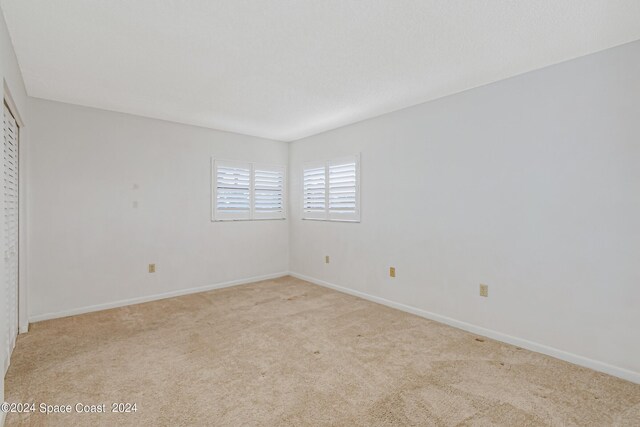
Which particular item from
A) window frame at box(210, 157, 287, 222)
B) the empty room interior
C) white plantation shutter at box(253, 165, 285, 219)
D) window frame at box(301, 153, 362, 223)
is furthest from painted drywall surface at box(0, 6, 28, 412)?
window frame at box(301, 153, 362, 223)

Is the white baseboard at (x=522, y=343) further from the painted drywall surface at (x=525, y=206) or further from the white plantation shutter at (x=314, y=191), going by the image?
the white plantation shutter at (x=314, y=191)

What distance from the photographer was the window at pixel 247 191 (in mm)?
4754

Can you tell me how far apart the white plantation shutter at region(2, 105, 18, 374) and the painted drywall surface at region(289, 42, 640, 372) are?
11.5 ft

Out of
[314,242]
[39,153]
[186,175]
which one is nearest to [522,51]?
[314,242]

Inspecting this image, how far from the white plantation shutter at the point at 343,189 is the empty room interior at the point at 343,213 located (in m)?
0.04

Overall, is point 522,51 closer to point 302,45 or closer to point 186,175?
point 302,45

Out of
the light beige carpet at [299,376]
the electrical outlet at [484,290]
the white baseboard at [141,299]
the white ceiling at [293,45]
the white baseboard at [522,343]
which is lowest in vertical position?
the light beige carpet at [299,376]

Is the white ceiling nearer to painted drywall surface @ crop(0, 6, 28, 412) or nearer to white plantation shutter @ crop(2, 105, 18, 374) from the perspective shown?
painted drywall surface @ crop(0, 6, 28, 412)

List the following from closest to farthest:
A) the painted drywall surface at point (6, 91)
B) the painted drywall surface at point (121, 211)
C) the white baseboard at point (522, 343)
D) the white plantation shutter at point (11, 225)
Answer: the painted drywall surface at point (6, 91) < the white baseboard at point (522, 343) < the white plantation shutter at point (11, 225) < the painted drywall surface at point (121, 211)

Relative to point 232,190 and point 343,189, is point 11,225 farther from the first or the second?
point 343,189

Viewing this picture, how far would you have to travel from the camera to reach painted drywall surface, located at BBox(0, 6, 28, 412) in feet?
6.15

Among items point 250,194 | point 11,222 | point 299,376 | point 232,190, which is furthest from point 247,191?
point 299,376

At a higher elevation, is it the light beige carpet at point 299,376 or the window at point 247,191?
the window at point 247,191

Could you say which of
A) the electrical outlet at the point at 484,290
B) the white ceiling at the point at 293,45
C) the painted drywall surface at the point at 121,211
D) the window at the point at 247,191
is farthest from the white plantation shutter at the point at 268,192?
the electrical outlet at the point at 484,290
